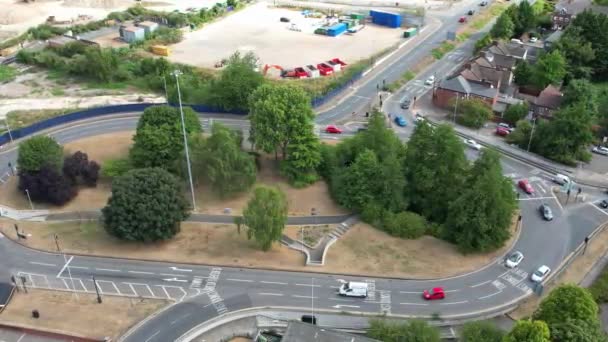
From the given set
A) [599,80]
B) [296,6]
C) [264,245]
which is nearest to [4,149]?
[264,245]

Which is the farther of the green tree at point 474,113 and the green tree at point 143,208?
the green tree at point 474,113

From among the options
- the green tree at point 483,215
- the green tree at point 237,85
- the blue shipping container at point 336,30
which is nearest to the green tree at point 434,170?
the green tree at point 483,215

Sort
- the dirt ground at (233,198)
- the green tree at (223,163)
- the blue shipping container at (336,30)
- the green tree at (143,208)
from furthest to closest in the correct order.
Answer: the blue shipping container at (336,30)
the dirt ground at (233,198)
the green tree at (223,163)
the green tree at (143,208)

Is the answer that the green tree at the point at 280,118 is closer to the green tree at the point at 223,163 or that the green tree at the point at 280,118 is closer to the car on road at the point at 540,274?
the green tree at the point at 223,163

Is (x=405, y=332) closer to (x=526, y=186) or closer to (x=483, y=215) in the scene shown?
(x=483, y=215)

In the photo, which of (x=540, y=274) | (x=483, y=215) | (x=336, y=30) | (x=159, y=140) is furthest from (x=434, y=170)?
(x=336, y=30)

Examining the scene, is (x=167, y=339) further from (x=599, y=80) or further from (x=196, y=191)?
(x=599, y=80)
